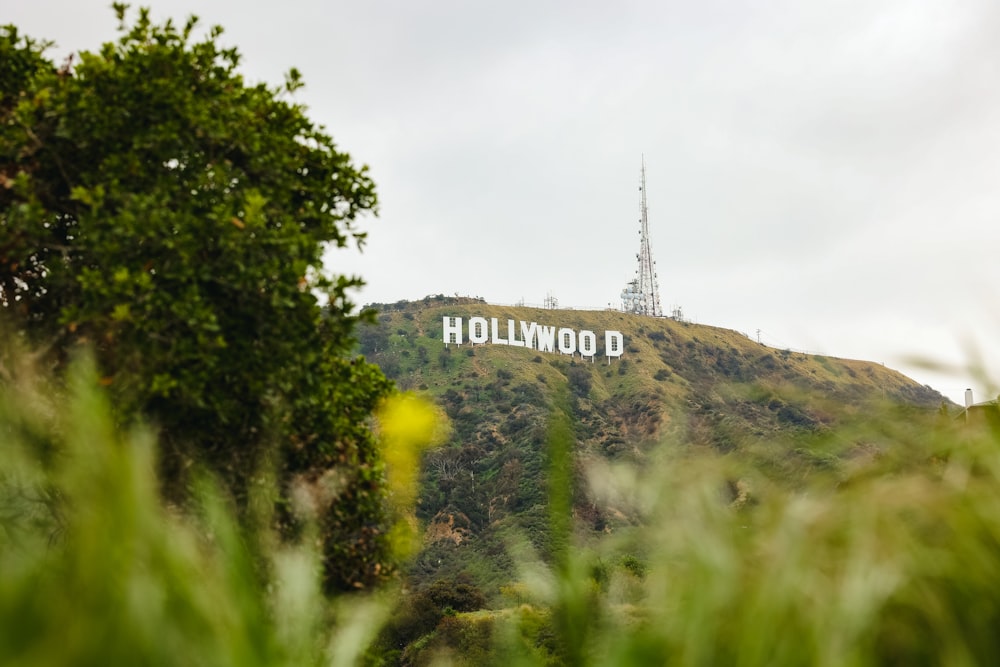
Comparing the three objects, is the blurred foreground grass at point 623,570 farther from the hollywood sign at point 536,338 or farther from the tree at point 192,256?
the hollywood sign at point 536,338

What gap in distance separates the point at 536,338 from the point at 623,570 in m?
112

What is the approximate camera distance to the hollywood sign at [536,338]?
364 feet

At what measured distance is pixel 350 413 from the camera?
8938 millimetres

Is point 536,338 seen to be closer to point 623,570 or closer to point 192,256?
point 192,256

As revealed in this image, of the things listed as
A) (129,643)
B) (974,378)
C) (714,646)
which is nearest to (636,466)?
(714,646)

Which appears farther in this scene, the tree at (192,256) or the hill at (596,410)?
the tree at (192,256)

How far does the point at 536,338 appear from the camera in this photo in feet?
375

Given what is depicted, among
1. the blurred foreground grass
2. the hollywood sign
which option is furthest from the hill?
the hollywood sign

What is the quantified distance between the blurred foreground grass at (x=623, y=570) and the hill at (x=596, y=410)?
0.34 feet

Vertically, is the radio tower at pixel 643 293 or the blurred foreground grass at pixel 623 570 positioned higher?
the radio tower at pixel 643 293

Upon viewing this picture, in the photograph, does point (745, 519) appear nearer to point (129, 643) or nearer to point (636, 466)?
point (636, 466)

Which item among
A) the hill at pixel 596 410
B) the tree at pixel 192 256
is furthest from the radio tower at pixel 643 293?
the tree at pixel 192 256

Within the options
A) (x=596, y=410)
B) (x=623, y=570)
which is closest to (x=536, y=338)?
(x=596, y=410)

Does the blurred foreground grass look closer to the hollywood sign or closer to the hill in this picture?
the hill
